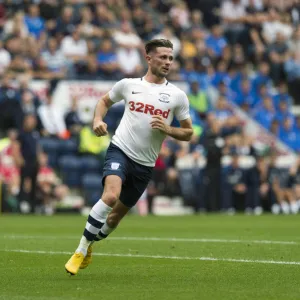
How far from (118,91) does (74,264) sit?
6.75 feet

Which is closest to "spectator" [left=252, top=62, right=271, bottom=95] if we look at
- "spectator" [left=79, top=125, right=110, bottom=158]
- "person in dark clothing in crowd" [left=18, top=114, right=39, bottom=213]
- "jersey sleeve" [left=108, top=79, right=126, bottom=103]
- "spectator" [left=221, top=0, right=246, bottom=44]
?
"spectator" [left=221, top=0, right=246, bottom=44]

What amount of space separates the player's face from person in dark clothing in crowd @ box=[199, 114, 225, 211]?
48.5 feet

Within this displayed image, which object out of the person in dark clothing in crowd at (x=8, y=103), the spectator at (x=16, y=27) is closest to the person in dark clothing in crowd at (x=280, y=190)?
the person in dark clothing in crowd at (x=8, y=103)

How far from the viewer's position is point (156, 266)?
10227mm

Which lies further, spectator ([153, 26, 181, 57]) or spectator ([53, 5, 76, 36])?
spectator ([153, 26, 181, 57])

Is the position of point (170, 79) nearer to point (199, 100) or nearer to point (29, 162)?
point (199, 100)

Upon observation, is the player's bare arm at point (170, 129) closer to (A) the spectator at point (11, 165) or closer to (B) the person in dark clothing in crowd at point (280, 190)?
(A) the spectator at point (11, 165)

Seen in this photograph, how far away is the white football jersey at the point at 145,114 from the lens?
1010 cm

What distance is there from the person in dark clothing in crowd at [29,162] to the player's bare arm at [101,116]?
505 inches

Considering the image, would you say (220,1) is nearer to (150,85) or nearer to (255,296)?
(150,85)

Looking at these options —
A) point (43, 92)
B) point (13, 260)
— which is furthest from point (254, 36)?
point (13, 260)

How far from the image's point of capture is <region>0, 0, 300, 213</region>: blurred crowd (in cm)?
2375

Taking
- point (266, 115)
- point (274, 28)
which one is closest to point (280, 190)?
point (266, 115)

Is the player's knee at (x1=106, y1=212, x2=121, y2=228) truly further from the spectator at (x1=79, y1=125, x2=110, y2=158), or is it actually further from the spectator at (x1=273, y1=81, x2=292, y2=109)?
the spectator at (x1=273, y1=81, x2=292, y2=109)
